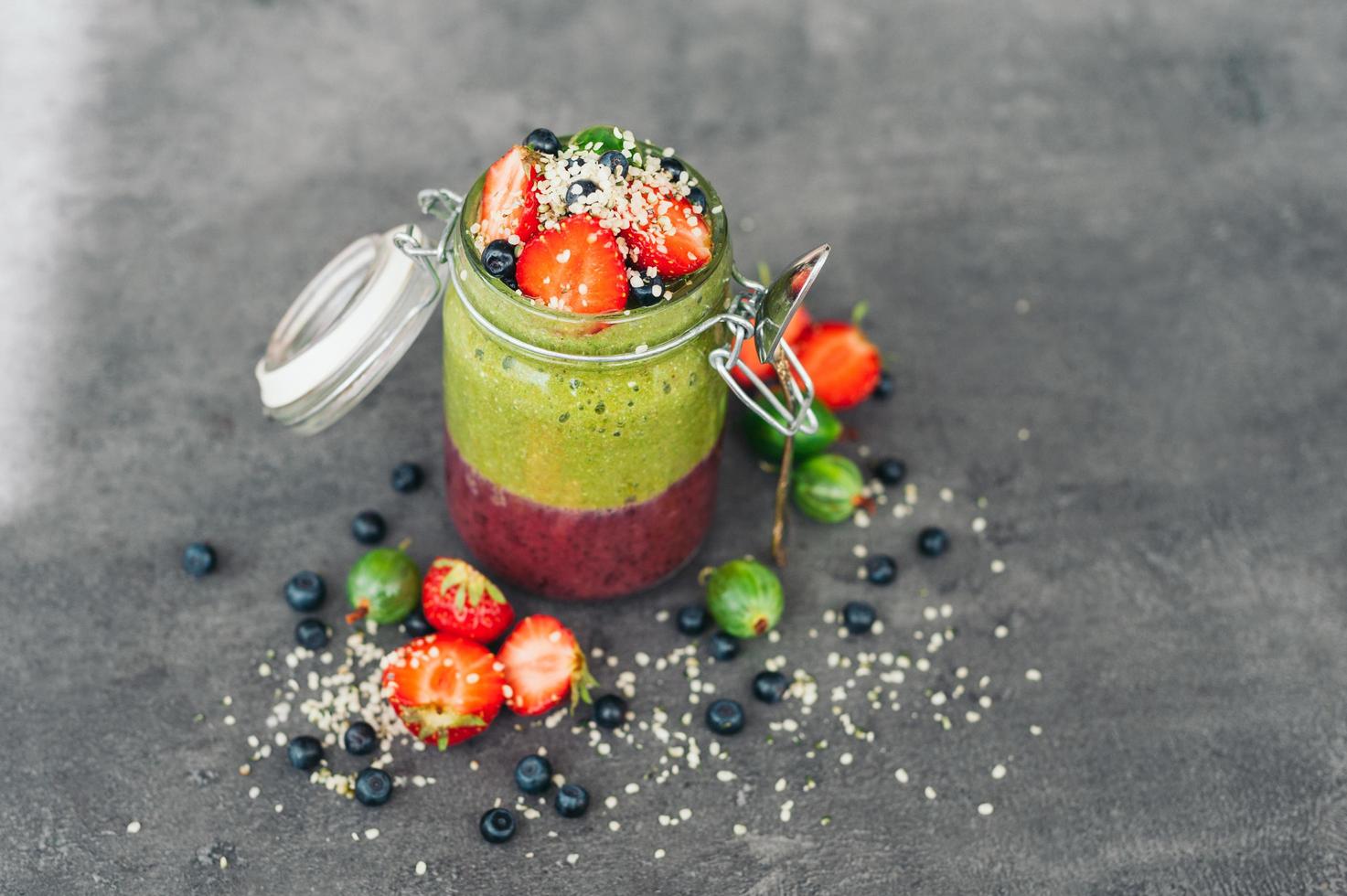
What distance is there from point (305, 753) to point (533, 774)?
16.0 inches

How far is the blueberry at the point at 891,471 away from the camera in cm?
279

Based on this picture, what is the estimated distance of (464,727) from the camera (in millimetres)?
2281

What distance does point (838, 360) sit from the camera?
108 inches

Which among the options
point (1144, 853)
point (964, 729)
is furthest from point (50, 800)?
point (1144, 853)

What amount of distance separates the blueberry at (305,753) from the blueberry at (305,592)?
279 mm

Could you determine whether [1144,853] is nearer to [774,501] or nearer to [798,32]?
[774,501]

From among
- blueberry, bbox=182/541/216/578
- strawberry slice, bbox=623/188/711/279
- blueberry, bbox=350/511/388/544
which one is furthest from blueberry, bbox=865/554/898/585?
blueberry, bbox=182/541/216/578

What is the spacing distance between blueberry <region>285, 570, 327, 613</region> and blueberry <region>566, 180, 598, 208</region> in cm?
97

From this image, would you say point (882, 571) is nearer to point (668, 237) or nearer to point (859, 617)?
point (859, 617)

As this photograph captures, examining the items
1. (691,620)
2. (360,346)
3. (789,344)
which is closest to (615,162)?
(360,346)

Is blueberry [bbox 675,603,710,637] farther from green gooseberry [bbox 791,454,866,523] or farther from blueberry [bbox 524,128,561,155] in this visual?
blueberry [bbox 524,128,561,155]

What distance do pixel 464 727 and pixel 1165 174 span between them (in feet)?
7.71

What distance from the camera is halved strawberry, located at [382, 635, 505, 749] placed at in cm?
224

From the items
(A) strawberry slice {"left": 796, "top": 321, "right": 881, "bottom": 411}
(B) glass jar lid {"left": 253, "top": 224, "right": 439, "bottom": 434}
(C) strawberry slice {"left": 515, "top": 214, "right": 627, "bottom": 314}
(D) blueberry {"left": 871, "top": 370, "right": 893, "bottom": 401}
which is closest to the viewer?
(C) strawberry slice {"left": 515, "top": 214, "right": 627, "bottom": 314}
